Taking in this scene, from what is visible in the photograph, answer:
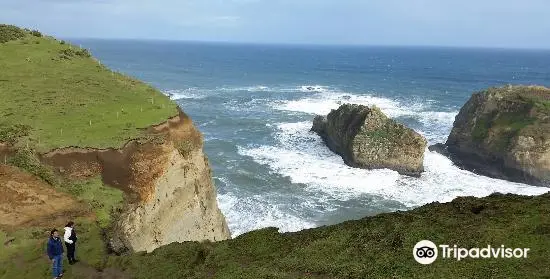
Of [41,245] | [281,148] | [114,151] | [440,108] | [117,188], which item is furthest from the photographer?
[440,108]

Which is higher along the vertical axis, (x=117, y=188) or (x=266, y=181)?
(x=117, y=188)

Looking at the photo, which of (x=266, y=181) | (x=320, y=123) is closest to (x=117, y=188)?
(x=266, y=181)

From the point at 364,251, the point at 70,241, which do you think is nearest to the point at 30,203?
the point at 70,241

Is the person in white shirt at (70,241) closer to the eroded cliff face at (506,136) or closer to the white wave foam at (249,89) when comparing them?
the eroded cliff face at (506,136)

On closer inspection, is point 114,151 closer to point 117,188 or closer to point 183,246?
point 117,188

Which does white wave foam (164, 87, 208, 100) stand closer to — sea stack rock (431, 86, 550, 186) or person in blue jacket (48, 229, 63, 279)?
sea stack rock (431, 86, 550, 186)

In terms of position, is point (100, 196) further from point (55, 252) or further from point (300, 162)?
point (300, 162)
